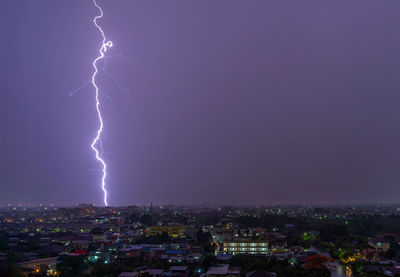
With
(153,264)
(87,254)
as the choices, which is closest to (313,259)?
(153,264)

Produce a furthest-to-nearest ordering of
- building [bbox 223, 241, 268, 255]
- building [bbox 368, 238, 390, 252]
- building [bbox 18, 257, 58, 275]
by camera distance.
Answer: building [bbox 368, 238, 390, 252] → building [bbox 223, 241, 268, 255] → building [bbox 18, 257, 58, 275]

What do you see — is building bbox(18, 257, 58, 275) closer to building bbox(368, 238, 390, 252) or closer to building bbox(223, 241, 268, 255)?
building bbox(223, 241, 268, 255)

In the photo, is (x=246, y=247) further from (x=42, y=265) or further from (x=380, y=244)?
(x=42, y=265)

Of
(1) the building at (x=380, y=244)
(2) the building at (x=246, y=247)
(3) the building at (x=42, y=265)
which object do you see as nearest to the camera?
(3) the building at (x=42, y=265)

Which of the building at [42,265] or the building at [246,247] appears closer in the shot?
the building at [42,265]

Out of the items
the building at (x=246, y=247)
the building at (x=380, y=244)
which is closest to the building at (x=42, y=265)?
the building at (x=246, y=247)

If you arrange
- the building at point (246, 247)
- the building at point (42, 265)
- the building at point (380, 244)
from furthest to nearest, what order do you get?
the building at point (380, 244), the building at point (246, 247), the building at point (42, 265)

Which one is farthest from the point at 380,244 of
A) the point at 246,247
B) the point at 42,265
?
the point at 42,265

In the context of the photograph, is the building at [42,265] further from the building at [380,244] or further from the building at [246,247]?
the building at [380,244]

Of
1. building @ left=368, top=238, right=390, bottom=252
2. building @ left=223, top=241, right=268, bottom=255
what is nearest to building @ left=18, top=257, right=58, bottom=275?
building @ left=223, top=241, right=268, bottom=255
